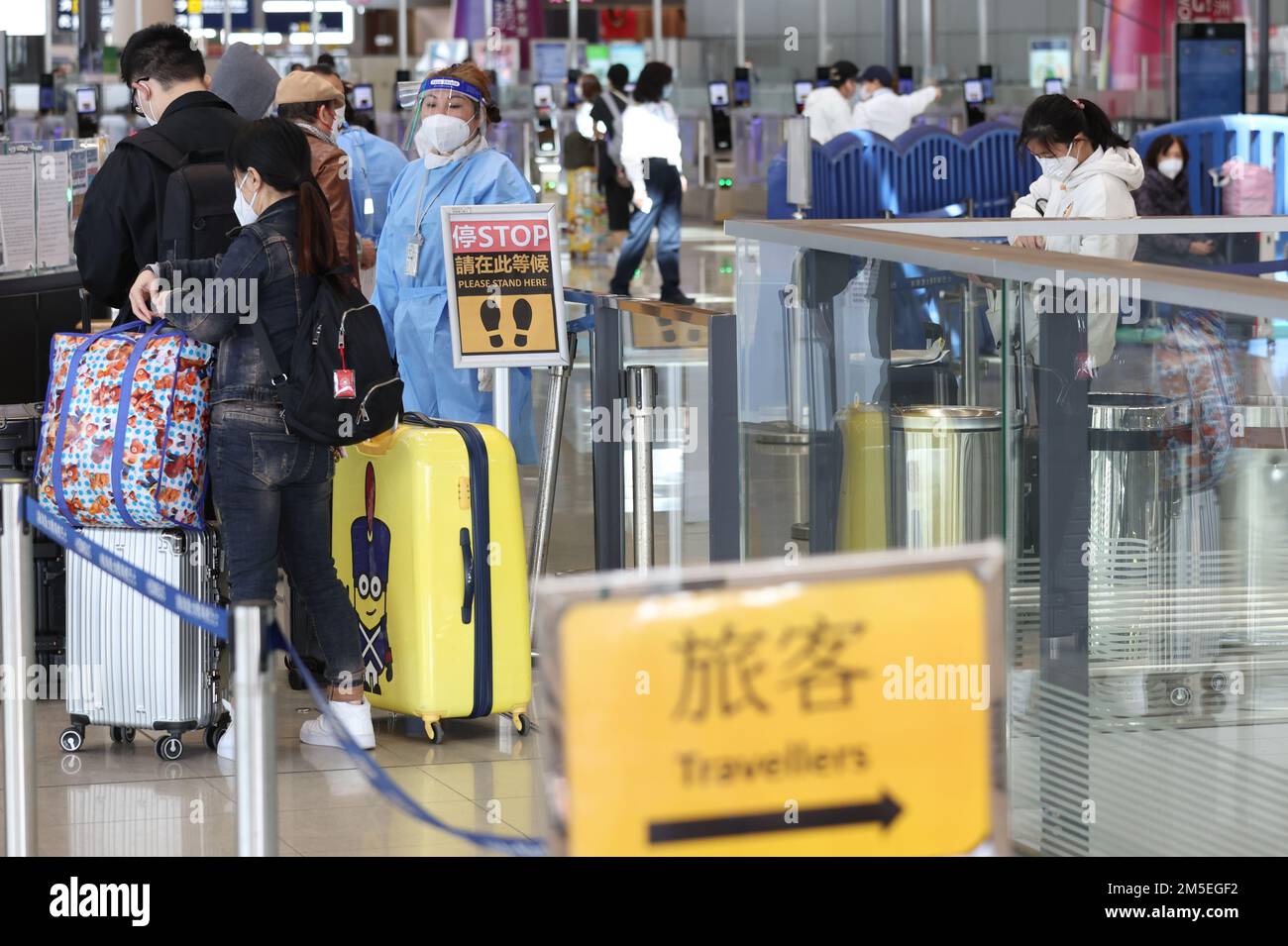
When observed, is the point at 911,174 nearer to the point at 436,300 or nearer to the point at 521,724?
the point at 436,300

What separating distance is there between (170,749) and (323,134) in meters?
2.31

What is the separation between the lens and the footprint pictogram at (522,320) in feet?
18.7

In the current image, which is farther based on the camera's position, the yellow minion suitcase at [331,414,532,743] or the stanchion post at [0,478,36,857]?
the yellow minion suitcase at [331,414,532,743]

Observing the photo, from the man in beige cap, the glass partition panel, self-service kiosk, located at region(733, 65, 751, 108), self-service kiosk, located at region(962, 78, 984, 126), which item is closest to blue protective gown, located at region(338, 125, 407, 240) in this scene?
the man in beige cap

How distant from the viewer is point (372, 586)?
5.18 meters

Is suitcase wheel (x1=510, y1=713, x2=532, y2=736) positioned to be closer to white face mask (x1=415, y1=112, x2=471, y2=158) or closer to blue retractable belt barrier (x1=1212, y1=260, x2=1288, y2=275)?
white face mask (x1=415, y1=112, x2=471, y2=158)

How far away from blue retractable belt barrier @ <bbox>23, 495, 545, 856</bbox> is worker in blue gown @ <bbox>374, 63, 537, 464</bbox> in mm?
2611

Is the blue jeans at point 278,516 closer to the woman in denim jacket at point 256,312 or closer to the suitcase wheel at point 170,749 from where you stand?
the woman in denim jacket at point 256,312

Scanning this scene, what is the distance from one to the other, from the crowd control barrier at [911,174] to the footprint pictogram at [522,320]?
709 centimetres

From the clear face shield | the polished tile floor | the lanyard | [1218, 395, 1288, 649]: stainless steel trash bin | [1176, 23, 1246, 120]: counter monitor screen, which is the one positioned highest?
[1176, 23, 1246, 120]: counter monitor screen

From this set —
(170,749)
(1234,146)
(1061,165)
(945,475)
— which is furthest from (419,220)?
(1234,146)

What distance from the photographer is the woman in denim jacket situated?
471 cm

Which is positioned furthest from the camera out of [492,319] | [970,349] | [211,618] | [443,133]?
[443,133]

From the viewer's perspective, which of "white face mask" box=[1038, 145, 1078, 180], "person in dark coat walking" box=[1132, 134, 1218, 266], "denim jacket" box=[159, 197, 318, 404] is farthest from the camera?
"person in dark coat walking" box=[1132, 134, 1218, 266]
